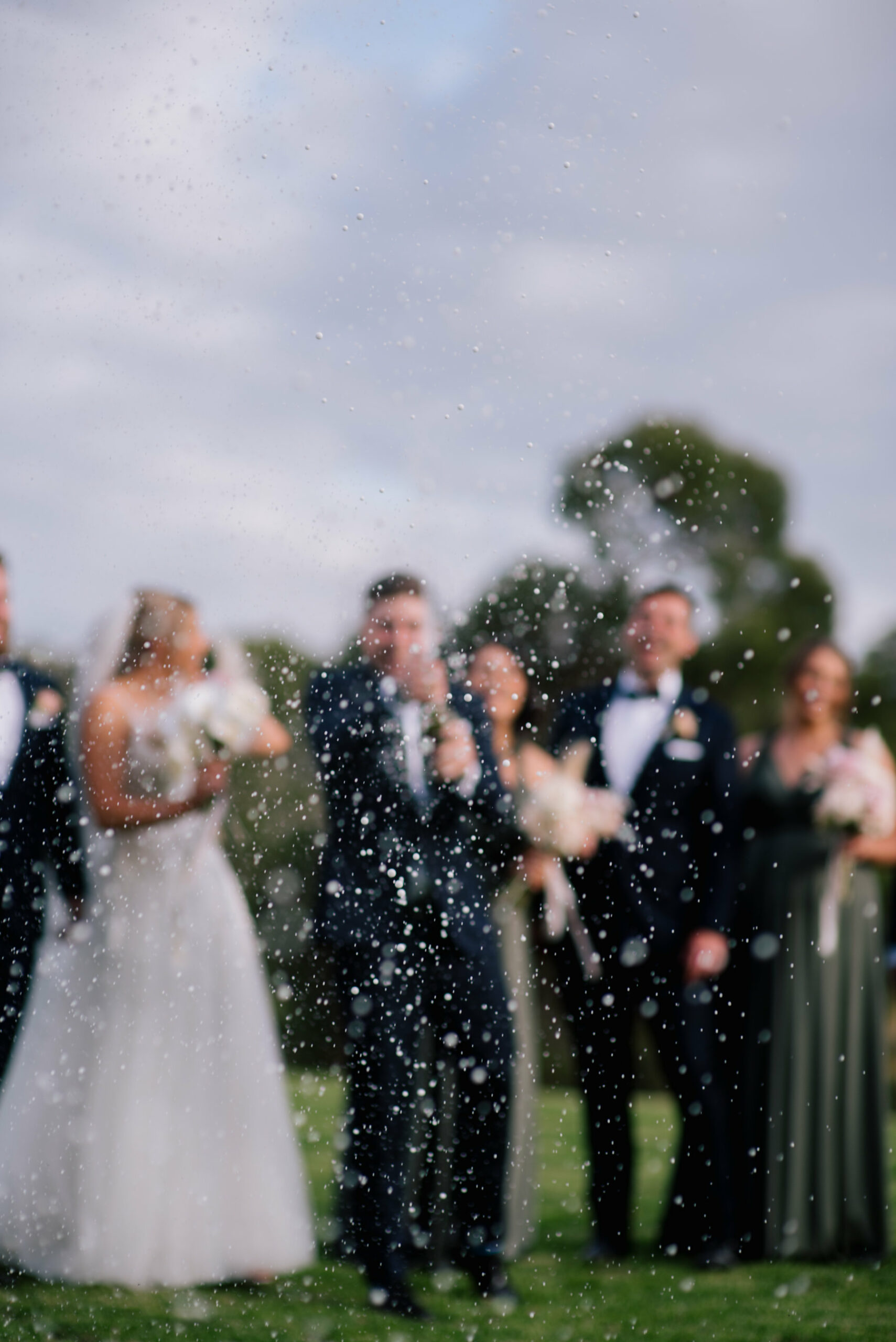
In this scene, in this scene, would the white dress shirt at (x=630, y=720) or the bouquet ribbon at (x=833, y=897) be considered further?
the bouquet ribbon at (x=833, y=897)

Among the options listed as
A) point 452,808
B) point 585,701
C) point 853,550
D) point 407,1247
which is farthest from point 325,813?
point 853,550

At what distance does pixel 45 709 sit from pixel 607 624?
0.54m

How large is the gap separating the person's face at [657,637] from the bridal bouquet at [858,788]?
17cm

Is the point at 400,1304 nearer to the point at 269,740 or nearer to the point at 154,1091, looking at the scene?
the point at 154,1091

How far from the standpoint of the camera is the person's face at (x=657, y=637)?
94 cm

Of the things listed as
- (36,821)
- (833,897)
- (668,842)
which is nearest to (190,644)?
(36,821)

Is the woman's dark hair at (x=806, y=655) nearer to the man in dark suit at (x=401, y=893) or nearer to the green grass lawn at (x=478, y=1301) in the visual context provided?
the man in dark suit at (x=401, y=893)

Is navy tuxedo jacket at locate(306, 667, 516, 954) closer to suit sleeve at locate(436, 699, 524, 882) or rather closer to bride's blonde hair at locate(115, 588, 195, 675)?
suit sleeve at locate(436, 699, 524, 882)

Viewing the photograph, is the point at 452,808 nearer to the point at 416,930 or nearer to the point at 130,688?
the point at 416,930

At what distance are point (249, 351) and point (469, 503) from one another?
250mm

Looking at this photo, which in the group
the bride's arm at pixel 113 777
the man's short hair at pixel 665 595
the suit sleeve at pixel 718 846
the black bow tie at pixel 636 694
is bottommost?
the suit sleeve at pixel 718 846

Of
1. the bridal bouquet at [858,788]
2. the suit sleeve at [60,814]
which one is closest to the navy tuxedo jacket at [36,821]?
the suit sleeve at [60,814]

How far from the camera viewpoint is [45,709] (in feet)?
3.29

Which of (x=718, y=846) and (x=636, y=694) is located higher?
(x=636, y=694)
